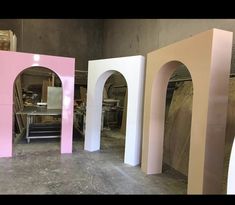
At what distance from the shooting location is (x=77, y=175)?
3.61 metres

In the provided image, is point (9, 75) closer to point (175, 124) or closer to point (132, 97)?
point (132, 97)

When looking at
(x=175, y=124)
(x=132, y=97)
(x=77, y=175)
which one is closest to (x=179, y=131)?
(x=175, y=124)

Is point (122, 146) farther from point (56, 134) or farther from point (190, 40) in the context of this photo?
point (190, 40)

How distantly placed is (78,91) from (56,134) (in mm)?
4581

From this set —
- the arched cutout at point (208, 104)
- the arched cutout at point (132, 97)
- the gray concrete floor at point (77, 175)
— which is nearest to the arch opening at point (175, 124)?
the gray concrete floor at point (77, 175)

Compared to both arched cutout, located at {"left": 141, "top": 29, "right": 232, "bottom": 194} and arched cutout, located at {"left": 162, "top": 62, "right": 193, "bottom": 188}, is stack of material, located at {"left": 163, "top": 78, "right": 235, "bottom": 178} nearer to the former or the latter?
arched cutout, located at {"left": 162, "top": 62, "right": 193, "bottom": 188}

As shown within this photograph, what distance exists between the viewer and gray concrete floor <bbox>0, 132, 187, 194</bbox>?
10.2 feet

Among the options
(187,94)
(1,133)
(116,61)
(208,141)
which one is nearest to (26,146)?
(1,133)

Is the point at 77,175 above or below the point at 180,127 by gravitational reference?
below

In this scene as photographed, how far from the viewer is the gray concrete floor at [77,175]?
10.2 ft

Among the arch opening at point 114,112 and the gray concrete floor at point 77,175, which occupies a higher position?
the arch opening at point 114,112

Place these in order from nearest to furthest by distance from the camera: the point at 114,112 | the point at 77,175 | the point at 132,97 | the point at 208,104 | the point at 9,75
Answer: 1. the point at 208,104
2. the point at 77,175
3. the point at 132,97
4. the point at 9,75
5. the point at 114,112

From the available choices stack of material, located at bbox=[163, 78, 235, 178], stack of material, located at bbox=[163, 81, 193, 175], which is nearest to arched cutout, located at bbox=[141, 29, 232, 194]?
stack of material, located at bbox=[163, 78, 235, 178]

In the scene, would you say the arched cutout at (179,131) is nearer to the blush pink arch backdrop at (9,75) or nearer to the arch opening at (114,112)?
the arch opening at (114,112)
